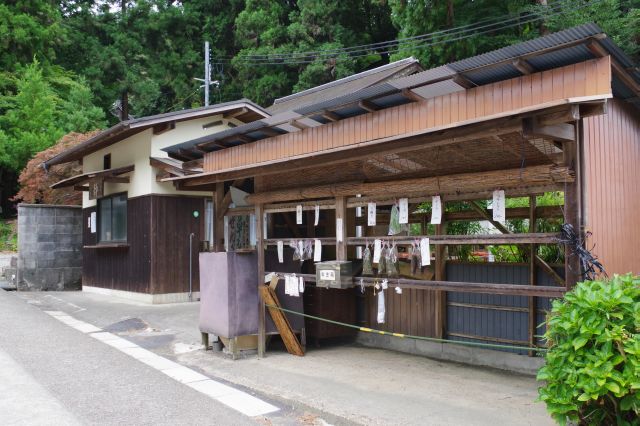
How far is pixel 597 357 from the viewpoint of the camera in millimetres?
3693

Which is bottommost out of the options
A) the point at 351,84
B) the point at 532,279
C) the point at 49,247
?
the point at 532,279

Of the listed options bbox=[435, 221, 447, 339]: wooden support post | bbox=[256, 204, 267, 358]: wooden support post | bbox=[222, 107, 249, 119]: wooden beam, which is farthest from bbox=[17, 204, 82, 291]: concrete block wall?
bbox=[435, 221, 447, 339]: wooden support post

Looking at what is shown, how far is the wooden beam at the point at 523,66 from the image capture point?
14.9 feet

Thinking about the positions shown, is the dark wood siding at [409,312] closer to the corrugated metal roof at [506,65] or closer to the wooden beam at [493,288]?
the wooden beam at [493,288]

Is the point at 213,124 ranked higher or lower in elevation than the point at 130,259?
higher

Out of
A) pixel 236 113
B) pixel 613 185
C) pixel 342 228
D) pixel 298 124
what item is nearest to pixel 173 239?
pixel 236 113

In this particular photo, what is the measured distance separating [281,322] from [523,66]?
542cm

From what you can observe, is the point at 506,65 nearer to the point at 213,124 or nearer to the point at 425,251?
the point at 425,251

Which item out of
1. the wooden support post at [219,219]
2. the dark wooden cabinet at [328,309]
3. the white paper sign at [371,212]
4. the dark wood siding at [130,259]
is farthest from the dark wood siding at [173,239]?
the white paper sign at [371,212]

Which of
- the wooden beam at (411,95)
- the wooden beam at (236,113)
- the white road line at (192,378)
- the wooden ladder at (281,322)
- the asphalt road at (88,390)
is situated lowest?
the white road line at (192,378)

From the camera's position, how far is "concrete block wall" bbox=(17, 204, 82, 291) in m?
17.7

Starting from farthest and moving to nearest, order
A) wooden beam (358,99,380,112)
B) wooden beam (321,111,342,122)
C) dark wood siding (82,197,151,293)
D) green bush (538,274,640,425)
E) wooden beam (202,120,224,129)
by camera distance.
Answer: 1. wooden beam (202,120,224,129)
2. dark wood siding (82,197,151,293)
3. wooden beam (321,111,342,122)
4. wooden beam (358,99,380,112)
5. green bush (538,274,640,425)

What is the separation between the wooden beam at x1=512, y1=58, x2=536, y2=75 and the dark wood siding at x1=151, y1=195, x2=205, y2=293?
11.3m

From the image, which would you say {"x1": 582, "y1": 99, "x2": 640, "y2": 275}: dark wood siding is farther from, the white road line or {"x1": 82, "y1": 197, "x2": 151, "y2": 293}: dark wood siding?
{"x1": 82, "y1": 197, "x2": 151, "y2": 293}: dark wood siding
